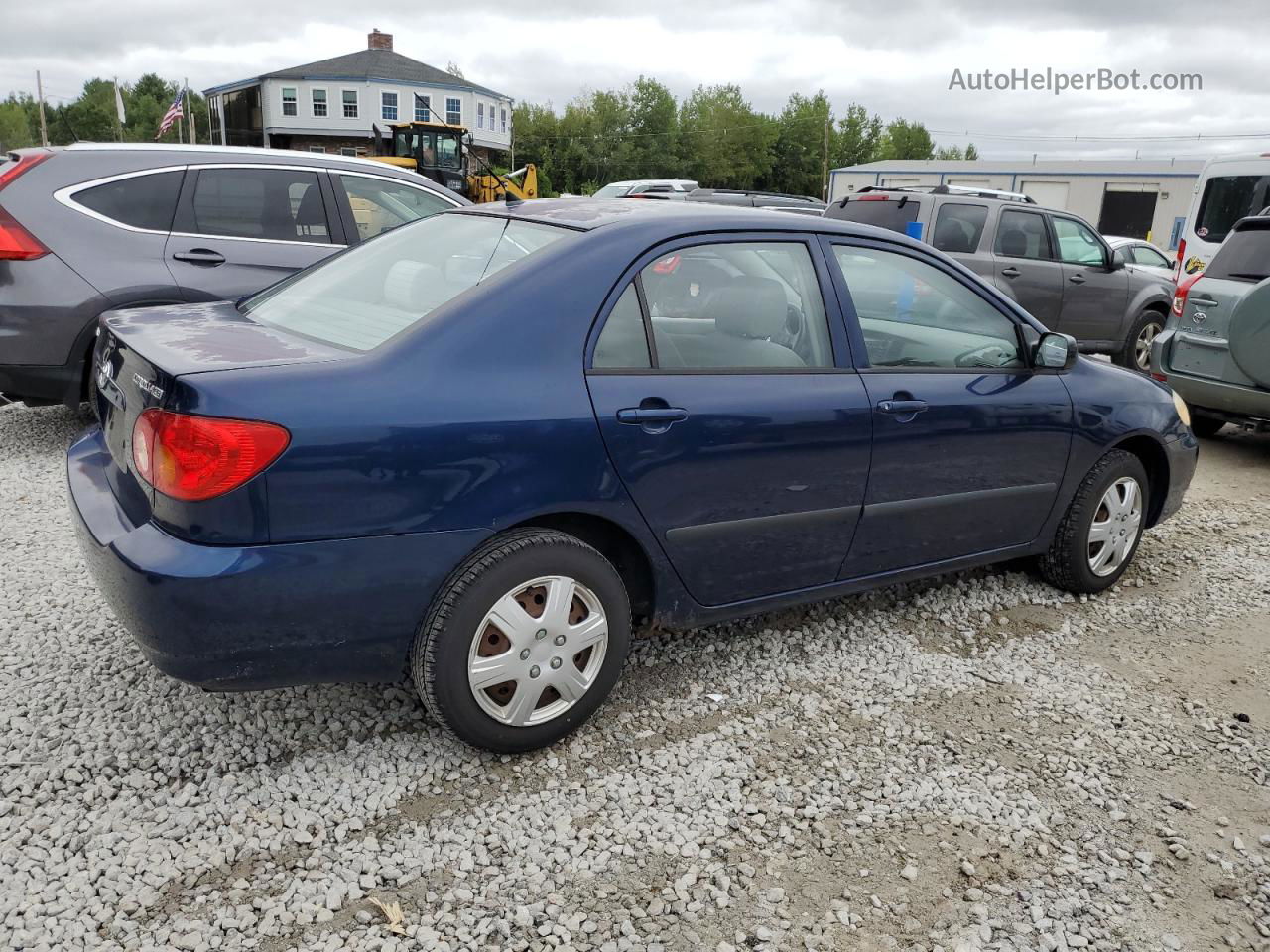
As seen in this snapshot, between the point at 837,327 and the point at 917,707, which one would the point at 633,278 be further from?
the point at 917,707

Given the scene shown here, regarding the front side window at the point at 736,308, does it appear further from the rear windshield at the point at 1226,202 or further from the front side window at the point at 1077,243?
the rear windshield at the point at 1226,202

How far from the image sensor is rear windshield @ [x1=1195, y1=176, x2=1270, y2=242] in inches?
420

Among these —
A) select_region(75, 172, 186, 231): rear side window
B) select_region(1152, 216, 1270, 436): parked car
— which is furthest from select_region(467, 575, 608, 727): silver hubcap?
select_region(1152, 216, 1270, 436): parked car

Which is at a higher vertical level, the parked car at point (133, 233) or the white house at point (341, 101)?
the white house at point (341, 101)

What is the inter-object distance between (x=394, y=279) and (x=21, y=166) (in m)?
3.63

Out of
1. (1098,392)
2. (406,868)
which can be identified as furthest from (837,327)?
(406,868)

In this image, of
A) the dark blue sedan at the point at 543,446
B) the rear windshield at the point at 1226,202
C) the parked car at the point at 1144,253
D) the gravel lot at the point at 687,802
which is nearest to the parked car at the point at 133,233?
the gravel lot at the point at 687,802

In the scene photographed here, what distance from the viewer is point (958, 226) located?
32.9ft

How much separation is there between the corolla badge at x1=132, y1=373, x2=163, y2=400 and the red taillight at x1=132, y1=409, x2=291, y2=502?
10 centimetres

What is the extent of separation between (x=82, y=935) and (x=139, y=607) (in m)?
0.75

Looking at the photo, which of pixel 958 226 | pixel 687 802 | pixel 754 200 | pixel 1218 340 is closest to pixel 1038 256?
pixel 958 226

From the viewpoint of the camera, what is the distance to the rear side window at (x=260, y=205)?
603 centimetres

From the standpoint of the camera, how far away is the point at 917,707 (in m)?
3.46

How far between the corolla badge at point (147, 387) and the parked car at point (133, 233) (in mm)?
3317
